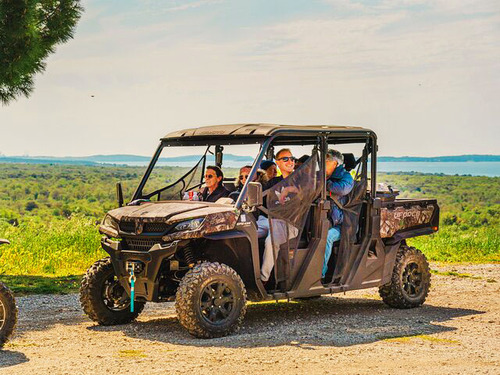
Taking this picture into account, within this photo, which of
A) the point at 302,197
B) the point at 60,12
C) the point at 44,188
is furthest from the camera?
the point at 44,188

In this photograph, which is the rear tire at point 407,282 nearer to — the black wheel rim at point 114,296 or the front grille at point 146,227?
the black wheel rim at point 114,296

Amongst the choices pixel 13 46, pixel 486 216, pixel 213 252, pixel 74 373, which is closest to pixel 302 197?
pixel 213 252

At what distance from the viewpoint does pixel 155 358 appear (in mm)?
8602

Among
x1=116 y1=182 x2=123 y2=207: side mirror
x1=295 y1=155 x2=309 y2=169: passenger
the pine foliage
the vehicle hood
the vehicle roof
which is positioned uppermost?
the pine foliage

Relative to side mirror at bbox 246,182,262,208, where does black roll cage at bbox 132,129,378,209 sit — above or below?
above

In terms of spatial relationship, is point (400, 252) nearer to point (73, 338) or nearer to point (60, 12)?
point (73, 338)

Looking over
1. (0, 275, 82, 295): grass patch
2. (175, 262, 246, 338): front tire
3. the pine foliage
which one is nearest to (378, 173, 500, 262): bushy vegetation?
(175, 262, 246, 338): front tire

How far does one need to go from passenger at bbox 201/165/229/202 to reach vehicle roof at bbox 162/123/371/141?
449 millimetres

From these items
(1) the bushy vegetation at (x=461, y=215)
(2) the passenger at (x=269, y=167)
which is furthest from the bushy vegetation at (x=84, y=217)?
(2) the passenger at (x=269, y=167)

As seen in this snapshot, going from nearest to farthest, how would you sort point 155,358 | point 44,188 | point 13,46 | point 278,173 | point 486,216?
point 155,358, point 278,173, point 13,46, point 486,216, point 44,188

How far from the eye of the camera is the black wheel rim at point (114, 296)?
Answer: 35.0 feet

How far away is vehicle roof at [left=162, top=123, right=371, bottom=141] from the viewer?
10258 millimetres

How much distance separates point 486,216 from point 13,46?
30624 mm

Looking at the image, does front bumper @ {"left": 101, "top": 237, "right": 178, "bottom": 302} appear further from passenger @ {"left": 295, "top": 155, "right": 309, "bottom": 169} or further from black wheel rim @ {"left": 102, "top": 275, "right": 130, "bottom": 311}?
passenger @ {"left": 295, "top": 155, "right": 309, "bottom": 169}
